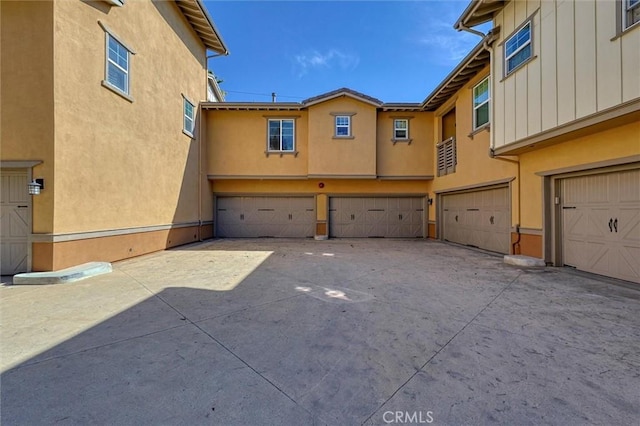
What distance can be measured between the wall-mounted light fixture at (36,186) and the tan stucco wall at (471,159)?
11.8 meters

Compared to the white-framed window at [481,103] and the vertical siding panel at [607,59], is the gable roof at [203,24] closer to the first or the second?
the white-framed window at [481,103]

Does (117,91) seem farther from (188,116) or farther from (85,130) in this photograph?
(188,116)

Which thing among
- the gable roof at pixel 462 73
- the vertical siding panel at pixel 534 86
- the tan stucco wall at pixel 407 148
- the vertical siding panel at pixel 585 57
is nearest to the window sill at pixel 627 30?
the vertical siding panel at pixel 585 57

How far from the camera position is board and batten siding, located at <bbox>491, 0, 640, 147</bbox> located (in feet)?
15.4

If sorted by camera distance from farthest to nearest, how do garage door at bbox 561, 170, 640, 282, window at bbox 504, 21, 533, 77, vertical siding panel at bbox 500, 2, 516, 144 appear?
vertical siding panel at bbox 500, 2, 516, 144 → window at bbox 504, 21, 533, 77 → garage door at bbox 561, 170, 640, 282

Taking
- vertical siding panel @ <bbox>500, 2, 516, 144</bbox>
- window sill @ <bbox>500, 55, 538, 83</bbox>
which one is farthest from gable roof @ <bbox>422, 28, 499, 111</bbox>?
window sill @ <bbox>500, 55, 538, 83</bbox>

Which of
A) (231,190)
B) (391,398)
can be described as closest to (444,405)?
(391,398)

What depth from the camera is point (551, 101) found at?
5.95 meters

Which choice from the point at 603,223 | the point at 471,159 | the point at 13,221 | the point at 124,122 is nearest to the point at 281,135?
the point at 124,122

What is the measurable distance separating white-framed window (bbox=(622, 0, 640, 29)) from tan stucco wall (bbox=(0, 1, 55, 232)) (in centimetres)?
1111

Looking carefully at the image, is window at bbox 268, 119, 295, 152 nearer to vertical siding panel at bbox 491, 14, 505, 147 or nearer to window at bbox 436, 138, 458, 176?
window at bbox 436, 138, 458, 176

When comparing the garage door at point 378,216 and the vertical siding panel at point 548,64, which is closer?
the vertical siding panel at point 548,64

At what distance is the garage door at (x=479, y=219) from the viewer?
28.2ft

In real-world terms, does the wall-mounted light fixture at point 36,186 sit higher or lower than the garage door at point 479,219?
higher
